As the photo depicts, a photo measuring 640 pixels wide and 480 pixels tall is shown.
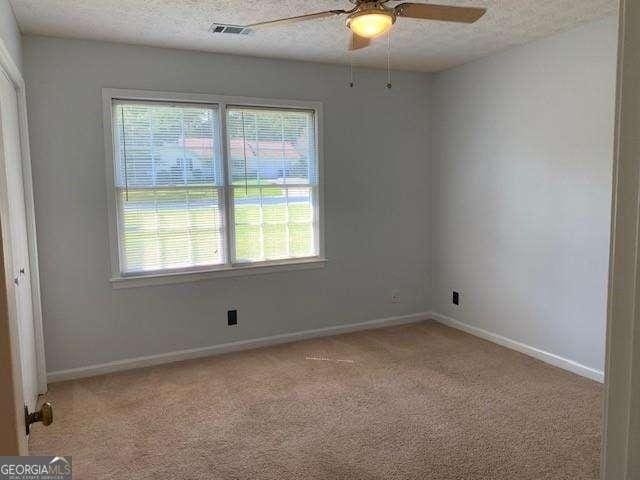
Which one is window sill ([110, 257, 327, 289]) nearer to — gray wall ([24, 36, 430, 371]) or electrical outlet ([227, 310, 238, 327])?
gray wall ([24, 36, 430, 371])

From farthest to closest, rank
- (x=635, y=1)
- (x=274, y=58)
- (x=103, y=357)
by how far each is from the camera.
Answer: (x=274, y=58) < (x=103, y=357) < (x=635, y=1)

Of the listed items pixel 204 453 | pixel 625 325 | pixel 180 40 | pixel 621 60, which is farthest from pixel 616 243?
pixel 180 40

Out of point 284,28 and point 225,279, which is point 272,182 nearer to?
point 225,279

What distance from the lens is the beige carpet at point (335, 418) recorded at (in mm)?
2477

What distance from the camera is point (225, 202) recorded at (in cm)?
408

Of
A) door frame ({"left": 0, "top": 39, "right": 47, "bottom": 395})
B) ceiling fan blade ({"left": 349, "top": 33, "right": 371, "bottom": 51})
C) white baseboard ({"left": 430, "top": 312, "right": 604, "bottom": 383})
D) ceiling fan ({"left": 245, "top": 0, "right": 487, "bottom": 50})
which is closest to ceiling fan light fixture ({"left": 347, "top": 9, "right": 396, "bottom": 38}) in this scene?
ceiling fan ({"left": 245, "top": 0, "right": 487, "bottom": 50})

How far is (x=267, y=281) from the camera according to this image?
4.31 meters

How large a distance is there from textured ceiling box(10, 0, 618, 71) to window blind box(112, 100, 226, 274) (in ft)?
1.87

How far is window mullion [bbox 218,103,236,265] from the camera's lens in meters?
4.01

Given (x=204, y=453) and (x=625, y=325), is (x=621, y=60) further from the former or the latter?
(x=204, y=453)

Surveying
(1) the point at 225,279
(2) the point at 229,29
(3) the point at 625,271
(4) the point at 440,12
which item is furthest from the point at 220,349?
(3) the point at 625,271

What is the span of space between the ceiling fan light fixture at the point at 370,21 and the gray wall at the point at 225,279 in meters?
1.99

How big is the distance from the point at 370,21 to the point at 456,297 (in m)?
3.21

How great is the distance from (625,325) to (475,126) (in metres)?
4.18
